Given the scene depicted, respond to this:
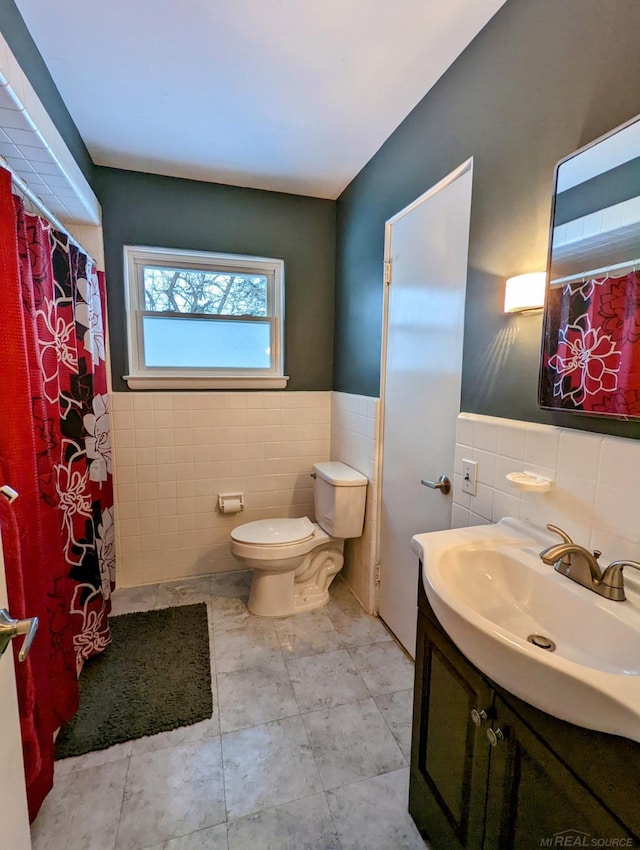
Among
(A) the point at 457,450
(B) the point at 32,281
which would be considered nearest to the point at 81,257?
(B) the point at 32,281

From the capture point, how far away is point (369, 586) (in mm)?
2262

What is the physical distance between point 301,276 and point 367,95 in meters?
1.12

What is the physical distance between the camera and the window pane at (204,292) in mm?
2469

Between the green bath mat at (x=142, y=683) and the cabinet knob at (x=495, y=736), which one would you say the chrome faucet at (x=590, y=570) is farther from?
the green bath mat at (x=142, y=683)

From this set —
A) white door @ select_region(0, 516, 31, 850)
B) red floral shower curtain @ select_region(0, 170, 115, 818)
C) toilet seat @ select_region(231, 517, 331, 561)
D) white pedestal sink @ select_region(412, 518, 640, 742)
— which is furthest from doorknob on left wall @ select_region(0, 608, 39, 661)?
toilet seat @ select_region(231, 517, 331, 561)

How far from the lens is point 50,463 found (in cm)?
134

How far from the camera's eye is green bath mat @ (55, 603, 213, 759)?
4.96 feet

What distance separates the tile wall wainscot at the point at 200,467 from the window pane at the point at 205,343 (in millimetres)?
212

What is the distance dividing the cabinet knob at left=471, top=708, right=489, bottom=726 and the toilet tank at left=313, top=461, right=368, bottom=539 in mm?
1408

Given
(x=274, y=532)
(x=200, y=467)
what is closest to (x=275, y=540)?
(x=274, y=532)

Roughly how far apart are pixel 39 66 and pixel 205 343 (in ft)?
4.60

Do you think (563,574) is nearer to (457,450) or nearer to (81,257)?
(457,450)

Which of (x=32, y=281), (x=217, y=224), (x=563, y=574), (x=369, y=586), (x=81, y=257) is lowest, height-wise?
(x=369, y=586)

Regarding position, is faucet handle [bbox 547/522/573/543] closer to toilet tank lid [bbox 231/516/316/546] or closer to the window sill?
toilet tank lid [bbox 231/516/316/546]
